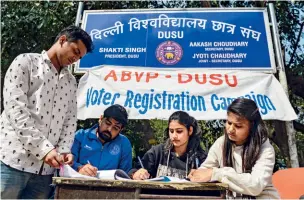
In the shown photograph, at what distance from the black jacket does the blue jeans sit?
0.63 metres

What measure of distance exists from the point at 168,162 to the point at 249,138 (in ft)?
2.26

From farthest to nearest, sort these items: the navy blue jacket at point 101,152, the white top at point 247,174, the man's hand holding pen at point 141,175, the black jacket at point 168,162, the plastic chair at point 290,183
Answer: the navy blue jacket at point 101,152 → the plastic chair at point 290,183 → the black jacket at point 168,162 → the man's hand holding pen at point 141,175 → the white top at point 247,174

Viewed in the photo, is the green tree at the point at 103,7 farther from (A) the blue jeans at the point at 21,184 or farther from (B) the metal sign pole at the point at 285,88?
(A) the blue jeans at the point at 21,184

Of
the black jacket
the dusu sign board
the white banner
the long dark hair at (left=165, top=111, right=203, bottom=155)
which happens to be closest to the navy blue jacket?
the black jacket

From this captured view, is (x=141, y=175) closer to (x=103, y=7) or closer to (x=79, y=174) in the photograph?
(x=79, y=174)

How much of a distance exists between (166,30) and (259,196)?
292cm

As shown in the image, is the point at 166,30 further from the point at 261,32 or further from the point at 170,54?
the point at 261,32

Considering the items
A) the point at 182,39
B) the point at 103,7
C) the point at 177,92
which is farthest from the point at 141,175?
the point at 103,7

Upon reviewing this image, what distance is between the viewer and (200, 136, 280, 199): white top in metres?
1.68

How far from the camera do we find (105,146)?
9.02 feet

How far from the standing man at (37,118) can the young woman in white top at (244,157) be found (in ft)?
2.56

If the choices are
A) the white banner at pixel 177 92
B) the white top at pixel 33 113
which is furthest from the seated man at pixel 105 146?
the white banner at pixel 177 92

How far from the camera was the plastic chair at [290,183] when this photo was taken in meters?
2.55

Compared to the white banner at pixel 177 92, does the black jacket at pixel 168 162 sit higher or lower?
lower
